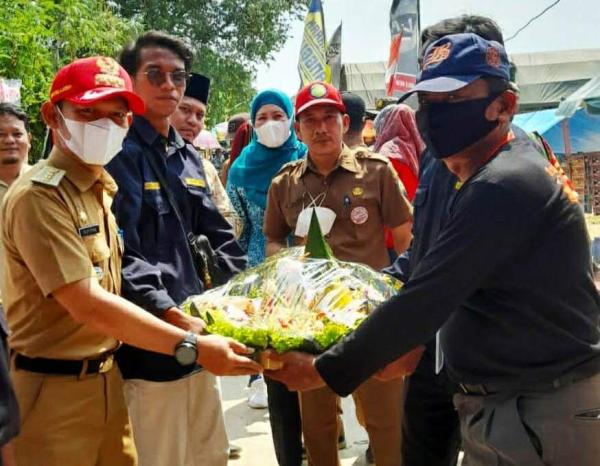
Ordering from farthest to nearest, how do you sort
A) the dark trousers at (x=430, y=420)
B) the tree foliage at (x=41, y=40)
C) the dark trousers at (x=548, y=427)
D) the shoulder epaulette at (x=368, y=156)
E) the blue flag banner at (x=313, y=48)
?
the blue flag banner at (x=313, y=48)
the tree foliage at (x=41, y=40)
the shoulder epaulette at (x=368, y=156)
the dark trousers at (x=430, y=420)
the dark trousers at (x=548, y=427)

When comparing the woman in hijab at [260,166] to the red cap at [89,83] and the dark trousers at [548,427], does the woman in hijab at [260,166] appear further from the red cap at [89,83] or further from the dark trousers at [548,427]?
the dark trousers at [548,427]

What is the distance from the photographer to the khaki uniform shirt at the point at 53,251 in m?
2.17

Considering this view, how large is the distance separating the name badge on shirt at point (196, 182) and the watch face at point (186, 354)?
898 mm

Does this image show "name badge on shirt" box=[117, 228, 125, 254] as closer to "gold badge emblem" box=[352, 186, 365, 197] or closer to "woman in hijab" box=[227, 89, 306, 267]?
"gold badge emblem" box=[352, 186, 365, 197]

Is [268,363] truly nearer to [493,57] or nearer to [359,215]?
[493,57]

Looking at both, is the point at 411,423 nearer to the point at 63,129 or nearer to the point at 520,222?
the point at 520,222

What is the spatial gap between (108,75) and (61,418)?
3.98ft

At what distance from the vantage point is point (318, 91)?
11.7ft

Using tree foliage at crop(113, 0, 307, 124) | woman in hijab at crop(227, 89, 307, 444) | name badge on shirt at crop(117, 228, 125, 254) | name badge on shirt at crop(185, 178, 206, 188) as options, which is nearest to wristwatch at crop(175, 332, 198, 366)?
name badge on shirt at crop(117, 228, 125, 254)

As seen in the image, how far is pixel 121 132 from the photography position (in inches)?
96.9

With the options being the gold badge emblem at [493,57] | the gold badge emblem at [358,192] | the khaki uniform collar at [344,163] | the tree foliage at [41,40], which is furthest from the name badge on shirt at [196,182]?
the tree foliage at [41,40]

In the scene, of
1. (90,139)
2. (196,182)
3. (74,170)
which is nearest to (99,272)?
(74,170)

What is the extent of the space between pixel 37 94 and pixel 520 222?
266 inches

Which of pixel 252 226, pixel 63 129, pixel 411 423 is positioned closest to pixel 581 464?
pixel 411 423
